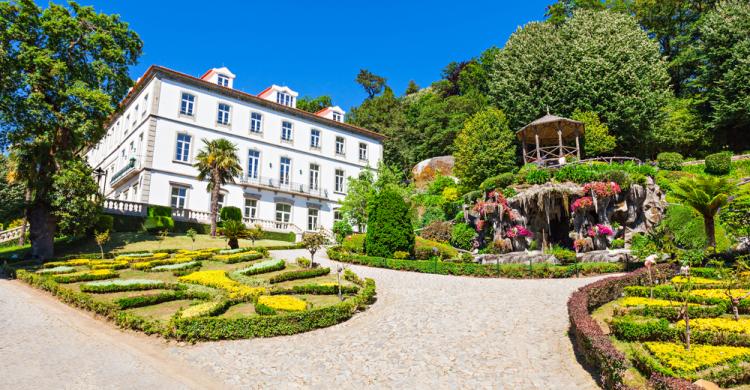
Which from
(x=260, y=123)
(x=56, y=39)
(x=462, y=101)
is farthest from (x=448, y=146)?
(x=56, y=39)

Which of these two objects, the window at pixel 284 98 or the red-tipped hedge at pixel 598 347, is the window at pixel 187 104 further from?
the red-tipped hedge at pixel 598 347

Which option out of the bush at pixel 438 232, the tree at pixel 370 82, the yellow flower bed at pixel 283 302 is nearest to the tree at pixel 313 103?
the tree at pixel 370 82

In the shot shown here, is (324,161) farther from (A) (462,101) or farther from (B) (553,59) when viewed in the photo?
(B) (553,59)

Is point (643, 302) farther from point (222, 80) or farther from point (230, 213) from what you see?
point (222, 80)

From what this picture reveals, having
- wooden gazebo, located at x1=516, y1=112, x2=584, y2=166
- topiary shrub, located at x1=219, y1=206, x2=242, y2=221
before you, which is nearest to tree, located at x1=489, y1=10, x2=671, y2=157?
wooden gazebo, located at x1=516, y1=112, x2=584, y2=166

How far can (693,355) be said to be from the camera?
839cm

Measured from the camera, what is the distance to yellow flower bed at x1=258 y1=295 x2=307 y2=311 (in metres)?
13.5

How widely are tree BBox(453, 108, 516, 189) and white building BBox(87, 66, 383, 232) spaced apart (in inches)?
455

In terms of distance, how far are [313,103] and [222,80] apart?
2605cm

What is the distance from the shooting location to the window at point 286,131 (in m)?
42.8

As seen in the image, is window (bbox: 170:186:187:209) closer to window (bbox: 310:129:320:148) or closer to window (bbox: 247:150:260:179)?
window (bbox: 247:150:260:179)

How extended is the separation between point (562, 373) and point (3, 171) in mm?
53334

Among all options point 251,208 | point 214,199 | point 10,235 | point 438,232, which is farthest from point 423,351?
point 10,235

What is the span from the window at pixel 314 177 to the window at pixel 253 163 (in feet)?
17.9
